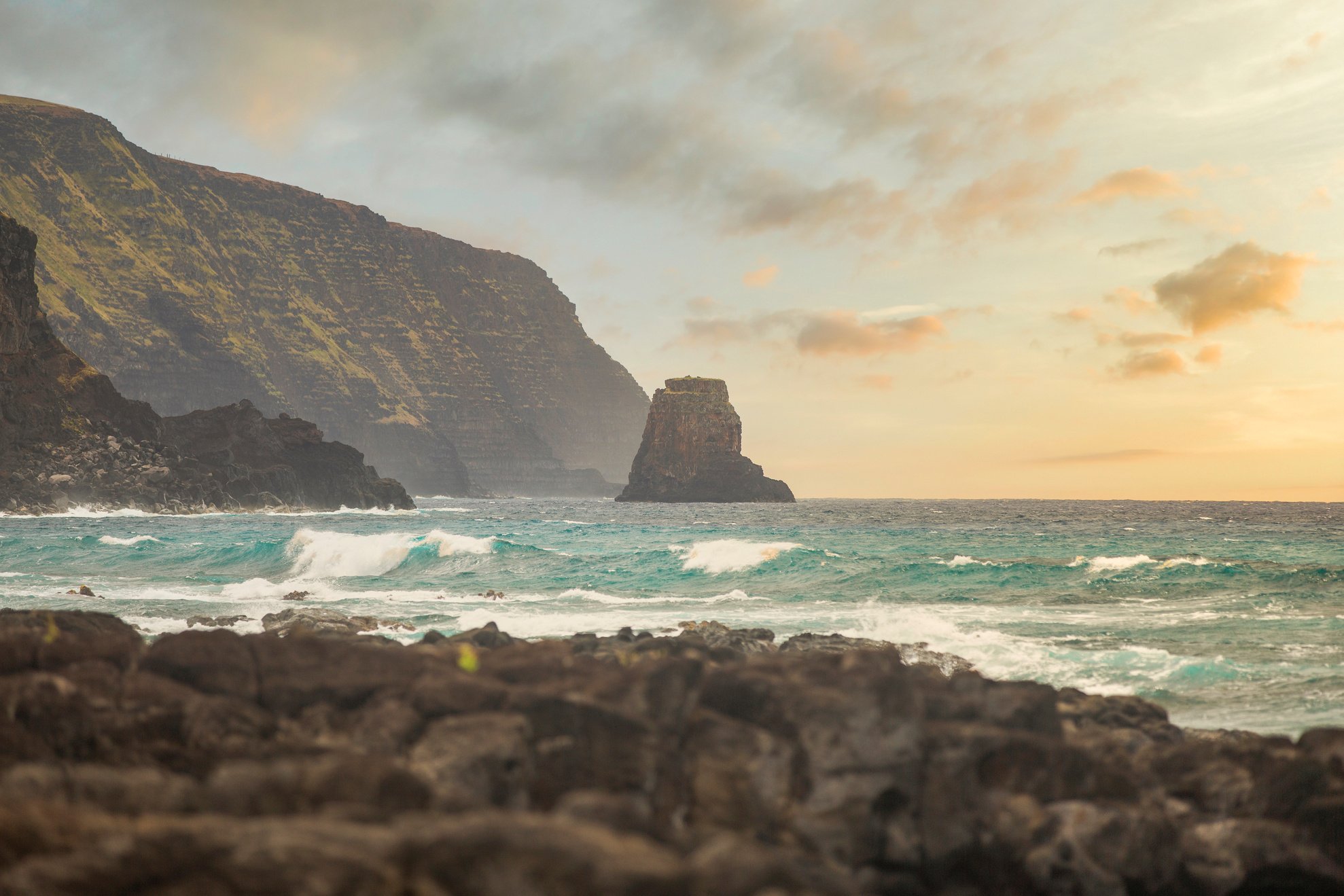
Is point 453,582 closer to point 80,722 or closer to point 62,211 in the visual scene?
point 80,722

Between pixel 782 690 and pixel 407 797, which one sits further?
pixel 782 690

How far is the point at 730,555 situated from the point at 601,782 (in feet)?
103

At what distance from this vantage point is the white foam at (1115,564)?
33.0m

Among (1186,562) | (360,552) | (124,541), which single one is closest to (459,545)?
(360,552)

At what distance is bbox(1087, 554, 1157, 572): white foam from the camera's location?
3300 cm

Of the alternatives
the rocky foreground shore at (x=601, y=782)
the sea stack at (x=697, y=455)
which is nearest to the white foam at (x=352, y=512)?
the sea stack at (x=697, y=455)

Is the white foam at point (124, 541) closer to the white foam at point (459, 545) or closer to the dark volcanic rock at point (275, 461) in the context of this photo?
the white foam at point (459, 545)

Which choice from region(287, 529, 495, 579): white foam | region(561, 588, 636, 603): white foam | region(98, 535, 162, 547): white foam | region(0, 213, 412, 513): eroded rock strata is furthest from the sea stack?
region(561, 588, 636, 603): white foam

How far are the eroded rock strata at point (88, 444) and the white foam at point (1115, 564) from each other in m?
86.4

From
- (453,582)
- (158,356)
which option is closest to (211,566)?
(453,582)

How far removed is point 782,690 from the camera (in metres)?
6.73

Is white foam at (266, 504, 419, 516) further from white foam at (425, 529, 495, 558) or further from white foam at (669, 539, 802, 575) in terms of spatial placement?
white foam at (669, 539, 802, 575)

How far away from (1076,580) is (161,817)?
3094cm

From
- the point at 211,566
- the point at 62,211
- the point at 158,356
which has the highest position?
the point at 62,211
